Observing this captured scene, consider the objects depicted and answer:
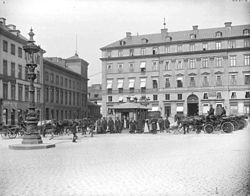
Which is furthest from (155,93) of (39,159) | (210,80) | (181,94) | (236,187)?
(236,187)

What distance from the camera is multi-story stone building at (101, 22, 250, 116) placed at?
195 feet

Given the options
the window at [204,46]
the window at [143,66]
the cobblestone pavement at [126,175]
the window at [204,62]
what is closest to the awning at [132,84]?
the window at [143,66]

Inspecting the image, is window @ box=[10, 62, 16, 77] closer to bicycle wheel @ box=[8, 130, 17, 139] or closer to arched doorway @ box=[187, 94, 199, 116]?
bicycle wheel @ box=[8, 130, 17, 139]

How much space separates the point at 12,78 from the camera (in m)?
40.0

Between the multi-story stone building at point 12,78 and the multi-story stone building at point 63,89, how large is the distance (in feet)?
9.06

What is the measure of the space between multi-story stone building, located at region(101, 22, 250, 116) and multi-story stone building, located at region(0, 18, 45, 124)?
19.3 meters

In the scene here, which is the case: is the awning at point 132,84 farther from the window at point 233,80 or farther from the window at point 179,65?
the window at point 233,80

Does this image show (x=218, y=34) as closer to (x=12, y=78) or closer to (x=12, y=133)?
(x=12, y=78)

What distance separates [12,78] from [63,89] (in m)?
15.0

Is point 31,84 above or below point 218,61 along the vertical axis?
below

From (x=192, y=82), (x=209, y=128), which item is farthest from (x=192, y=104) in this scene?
(x=209, y=128)

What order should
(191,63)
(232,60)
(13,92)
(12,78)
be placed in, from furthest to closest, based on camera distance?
(191,63) → (232,60) → (13,92) → (12,78)

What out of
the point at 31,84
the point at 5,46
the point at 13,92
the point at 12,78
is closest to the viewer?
the point at 31,84

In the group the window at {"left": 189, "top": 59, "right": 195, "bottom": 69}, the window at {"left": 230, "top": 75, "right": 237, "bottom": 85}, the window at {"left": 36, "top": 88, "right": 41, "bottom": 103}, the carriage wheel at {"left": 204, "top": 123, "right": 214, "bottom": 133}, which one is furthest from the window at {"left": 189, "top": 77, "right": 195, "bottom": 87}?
the carriage wheel at {"left": 204, "top": 123, "right": 214, "bottom": 133}
